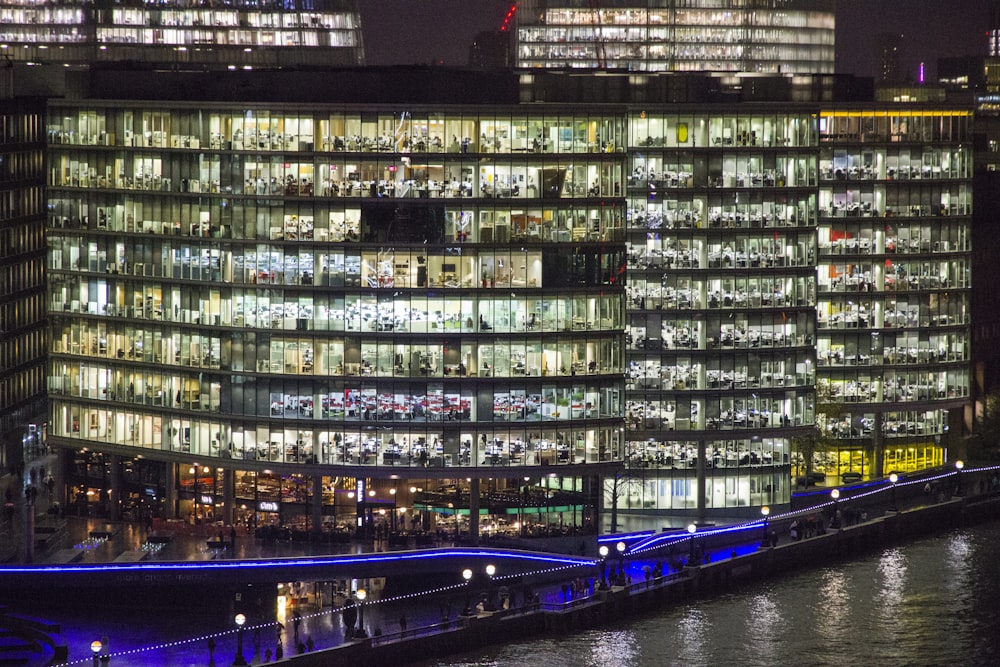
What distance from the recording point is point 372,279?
150125 millimetres

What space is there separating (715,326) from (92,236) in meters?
44.9

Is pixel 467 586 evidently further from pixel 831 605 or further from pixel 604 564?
pixel 831 605

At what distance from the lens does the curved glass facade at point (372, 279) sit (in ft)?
491

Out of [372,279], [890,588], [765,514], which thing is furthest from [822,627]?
[372,279]

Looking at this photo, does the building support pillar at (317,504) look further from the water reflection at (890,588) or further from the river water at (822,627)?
the water reflection at (890,588)

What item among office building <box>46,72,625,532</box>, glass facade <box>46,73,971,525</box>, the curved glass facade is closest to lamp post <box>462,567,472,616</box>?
office building <box>46,72,625,532</box>

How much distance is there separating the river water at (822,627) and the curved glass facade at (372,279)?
1466 centimetres

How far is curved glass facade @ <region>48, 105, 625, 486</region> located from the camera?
150 m

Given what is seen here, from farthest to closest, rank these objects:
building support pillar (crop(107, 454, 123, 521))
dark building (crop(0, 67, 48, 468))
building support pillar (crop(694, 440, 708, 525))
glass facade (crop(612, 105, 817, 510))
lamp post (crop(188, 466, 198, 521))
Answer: building support pillar (crop(694, 440, 708, 525)), dark building (crop(0, 67, 48, 468)), glass facade (crop(612, 105, 817, 510)), building support pillar (crop(107, 454, 123, 521)), lamp post (crop(188, 466, 198, 521))

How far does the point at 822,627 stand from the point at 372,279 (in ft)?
121

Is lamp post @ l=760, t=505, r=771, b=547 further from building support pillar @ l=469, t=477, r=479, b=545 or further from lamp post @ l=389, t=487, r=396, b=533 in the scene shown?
lamp post @ l=389, t=487, r=396, b=533

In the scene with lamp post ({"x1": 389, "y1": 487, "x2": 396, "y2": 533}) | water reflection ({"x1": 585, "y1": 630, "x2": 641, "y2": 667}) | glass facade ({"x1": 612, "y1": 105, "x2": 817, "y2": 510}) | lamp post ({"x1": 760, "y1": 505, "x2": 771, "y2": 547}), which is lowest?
water reflection ({"x1": 585, "y1": 630, "x2": 641, "y2": 667})

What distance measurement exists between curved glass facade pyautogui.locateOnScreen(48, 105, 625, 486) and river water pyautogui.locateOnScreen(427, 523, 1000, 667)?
14658 millimetres

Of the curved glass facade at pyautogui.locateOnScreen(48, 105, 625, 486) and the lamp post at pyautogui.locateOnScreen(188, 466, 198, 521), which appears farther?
the lamp post at pyautogui.locateOnScreen(188, 466, 198, 521)
